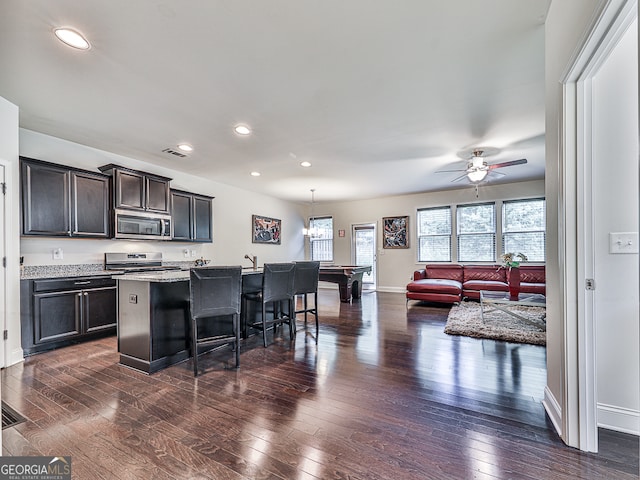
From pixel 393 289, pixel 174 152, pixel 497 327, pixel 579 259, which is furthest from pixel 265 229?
pixel 579 259

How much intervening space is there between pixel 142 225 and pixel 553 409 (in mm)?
5002

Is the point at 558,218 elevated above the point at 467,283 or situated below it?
above

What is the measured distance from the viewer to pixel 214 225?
6082 millimetres

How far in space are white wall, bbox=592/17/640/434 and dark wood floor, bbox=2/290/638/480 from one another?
26cm

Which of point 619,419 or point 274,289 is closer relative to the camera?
point 619,419

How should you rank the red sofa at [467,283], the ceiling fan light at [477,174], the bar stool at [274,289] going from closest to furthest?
the bar stool at [274,289] → the ceiling fan light at [477,174] → the red sofa at [467,283]

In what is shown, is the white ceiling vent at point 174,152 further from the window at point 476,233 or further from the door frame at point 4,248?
the window at point 476,233

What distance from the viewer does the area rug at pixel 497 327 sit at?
3.49 m

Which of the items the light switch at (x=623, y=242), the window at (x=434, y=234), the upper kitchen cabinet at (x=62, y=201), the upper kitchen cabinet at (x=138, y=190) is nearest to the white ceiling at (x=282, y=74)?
the upper kitchen cabinet at (x=138, y=190)

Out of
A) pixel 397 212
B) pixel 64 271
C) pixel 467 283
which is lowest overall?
pixel 467 283

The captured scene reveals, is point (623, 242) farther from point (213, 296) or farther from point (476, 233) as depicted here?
point (476, 233)

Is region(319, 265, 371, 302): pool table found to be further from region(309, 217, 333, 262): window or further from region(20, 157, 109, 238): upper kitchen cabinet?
region(20, 157, 109, 238): upper kitchen cabinet

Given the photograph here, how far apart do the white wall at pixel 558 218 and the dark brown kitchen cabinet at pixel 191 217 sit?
4971mm

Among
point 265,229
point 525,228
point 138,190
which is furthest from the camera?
point 265,229
